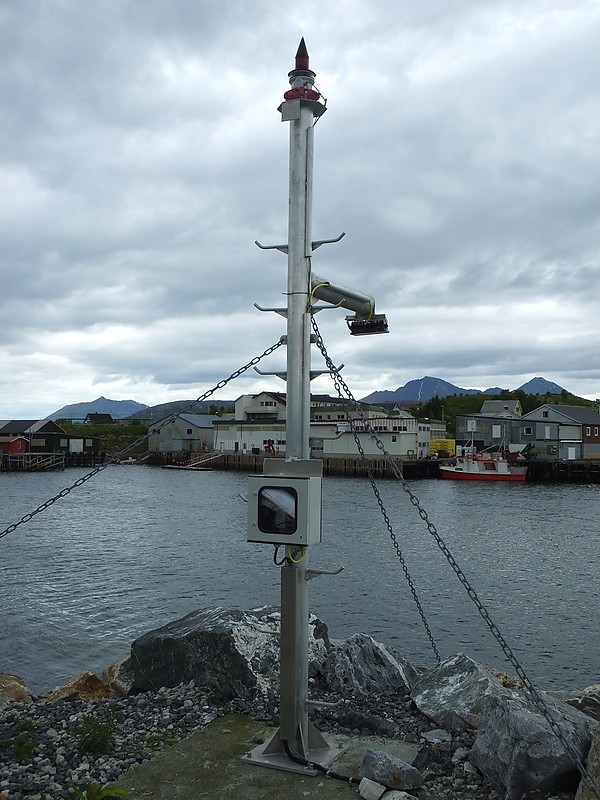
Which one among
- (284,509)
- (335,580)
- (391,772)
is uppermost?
(284,509)

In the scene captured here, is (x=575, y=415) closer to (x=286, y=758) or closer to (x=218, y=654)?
(x=218, y=654)

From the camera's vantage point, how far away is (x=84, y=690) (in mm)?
9492

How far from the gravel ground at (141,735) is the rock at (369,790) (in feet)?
0.96

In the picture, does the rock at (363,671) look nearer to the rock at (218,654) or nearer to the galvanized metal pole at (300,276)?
the rock at (218,654)

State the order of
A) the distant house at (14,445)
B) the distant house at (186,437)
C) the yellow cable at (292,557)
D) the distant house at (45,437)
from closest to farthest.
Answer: the yellow cable at (292,557) < the distant house at (14,445) < the distant house at (45,437) < the distant house at (186,437)

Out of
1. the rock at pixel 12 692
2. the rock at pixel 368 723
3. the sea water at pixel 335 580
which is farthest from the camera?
the sea water at pixel 335 580

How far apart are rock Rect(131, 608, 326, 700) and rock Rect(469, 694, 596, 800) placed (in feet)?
7.97

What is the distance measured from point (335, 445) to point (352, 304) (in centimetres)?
7346

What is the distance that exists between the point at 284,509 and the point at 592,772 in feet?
8.88

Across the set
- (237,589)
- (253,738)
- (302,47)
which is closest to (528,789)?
(253,738)

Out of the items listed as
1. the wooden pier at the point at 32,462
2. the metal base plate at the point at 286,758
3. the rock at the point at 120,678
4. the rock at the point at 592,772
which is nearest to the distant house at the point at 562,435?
the wooden pier at the point at 32,462

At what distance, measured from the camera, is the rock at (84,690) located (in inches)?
360

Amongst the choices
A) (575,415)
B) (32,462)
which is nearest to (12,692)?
(575,415)

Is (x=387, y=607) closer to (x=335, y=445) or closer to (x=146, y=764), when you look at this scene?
(x=146, y=764)
